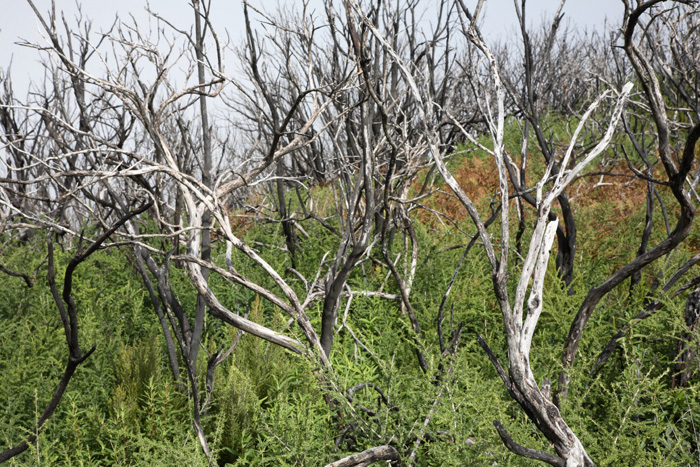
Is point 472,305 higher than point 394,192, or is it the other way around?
point 394,192

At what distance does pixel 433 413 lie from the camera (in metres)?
1.67

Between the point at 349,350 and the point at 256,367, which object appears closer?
the point at 256,367

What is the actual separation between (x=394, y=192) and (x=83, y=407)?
1.90 meters

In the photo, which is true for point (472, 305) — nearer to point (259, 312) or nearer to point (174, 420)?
point (259, 312)

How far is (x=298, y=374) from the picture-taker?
2.71 meters

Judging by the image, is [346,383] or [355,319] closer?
[346,383]

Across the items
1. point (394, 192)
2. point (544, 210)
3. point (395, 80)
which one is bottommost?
point (544, 210)

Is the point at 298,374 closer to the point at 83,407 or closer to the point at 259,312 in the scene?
the point at 259,312

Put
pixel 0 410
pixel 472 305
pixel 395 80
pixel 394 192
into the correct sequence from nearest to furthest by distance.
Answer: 1. pixel 0 410
2. pixel 394 192
3. pixel 472 305
4. pixel 395 80

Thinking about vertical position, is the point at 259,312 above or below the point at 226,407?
above

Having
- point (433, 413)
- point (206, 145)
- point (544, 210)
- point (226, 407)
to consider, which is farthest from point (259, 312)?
point (544, 210)

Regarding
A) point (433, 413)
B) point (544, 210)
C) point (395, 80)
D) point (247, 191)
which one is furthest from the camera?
point (247, 191)

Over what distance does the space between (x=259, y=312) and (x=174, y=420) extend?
3.27ft

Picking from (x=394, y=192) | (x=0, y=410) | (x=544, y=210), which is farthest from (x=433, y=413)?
(x=0, y=410)
